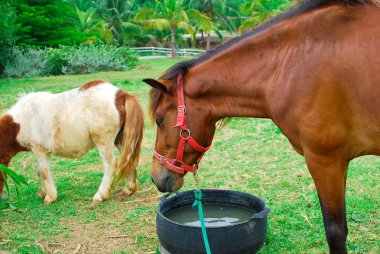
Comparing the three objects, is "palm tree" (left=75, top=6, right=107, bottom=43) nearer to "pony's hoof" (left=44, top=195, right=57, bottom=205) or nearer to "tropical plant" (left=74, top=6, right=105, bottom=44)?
"tropical plant" (left=74, top=6, right=105, bottom=44)

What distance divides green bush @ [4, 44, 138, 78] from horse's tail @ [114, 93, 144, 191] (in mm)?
14303

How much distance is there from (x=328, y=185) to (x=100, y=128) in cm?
279

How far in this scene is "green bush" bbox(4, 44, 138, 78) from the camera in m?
17.8

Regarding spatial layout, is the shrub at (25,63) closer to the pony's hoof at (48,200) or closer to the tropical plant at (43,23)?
the tropical plant at (43,23)

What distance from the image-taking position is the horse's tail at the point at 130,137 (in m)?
4.63

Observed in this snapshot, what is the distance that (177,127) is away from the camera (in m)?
2.75

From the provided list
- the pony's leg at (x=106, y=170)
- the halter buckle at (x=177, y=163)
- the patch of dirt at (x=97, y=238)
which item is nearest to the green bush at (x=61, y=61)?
the pony's leg at (x=106, y=170)

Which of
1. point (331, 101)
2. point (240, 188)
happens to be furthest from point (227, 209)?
point (331, 101)

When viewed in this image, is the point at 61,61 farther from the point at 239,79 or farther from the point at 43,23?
the point at 239,79

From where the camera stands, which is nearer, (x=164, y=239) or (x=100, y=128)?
(x=164, y=239)

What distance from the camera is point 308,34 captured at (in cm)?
247

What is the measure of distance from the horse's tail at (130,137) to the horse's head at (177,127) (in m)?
1.78

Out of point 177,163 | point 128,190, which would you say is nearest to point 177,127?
point 177,163

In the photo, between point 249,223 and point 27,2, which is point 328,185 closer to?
point 249,223
